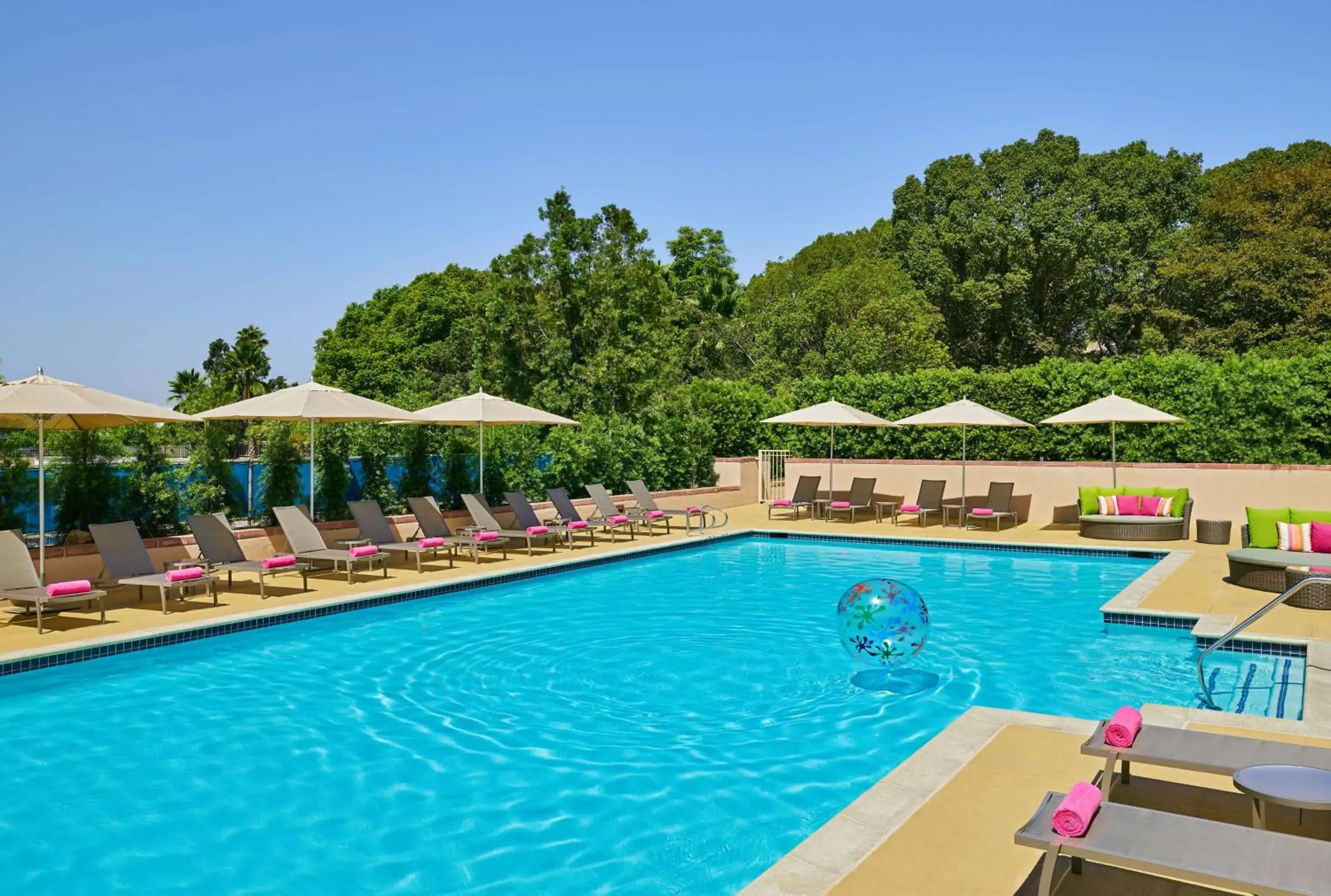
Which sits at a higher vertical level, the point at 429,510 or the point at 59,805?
the point at 429,510

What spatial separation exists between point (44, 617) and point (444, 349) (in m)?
50.1

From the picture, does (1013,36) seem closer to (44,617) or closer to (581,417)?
(581,417)

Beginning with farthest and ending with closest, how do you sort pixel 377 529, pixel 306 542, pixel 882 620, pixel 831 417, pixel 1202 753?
pixel 831 417, pixel 377 529, pixel 306 542, pixel 882 620, pixel 1202 753

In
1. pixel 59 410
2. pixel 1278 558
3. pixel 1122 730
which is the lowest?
pixel 1122 730

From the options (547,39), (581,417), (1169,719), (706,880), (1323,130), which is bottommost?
(706,880)

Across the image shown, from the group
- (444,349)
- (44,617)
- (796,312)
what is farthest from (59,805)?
(444,349)

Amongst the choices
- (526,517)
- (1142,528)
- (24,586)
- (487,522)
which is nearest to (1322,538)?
(1142,528)

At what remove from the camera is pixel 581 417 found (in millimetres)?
20484

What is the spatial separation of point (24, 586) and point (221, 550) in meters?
2.31

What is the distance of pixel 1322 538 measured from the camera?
37.8ft

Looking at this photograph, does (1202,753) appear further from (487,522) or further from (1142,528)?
(1142,528)

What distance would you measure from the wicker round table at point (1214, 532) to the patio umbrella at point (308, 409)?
41.9 feet

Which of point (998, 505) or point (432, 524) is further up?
point (998, 505)

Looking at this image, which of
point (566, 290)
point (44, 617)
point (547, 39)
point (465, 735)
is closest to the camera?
point (465, 735)
